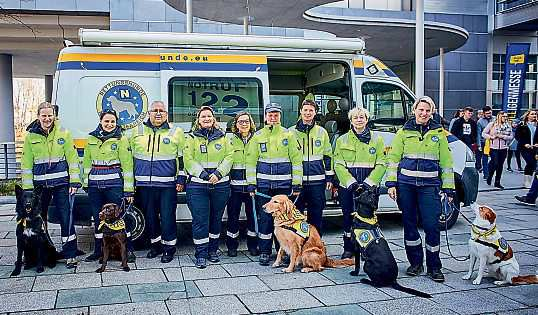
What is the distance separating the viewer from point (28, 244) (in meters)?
5.84

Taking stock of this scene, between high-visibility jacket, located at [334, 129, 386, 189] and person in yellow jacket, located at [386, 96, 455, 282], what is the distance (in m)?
0.51

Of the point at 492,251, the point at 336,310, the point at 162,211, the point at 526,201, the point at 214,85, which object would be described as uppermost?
the point at 214,85

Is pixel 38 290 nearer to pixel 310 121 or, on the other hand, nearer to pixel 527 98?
pixel 310 121

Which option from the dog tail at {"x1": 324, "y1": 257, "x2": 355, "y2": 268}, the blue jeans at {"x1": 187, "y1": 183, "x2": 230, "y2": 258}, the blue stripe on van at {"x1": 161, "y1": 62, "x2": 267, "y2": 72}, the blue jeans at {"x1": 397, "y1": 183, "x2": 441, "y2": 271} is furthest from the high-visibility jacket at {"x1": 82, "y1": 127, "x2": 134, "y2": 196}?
the blue jeans at {"x1": 397, "y1": 183, "x2": 441, "y2": 271}

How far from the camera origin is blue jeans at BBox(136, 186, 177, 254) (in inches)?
246

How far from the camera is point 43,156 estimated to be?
5926mm

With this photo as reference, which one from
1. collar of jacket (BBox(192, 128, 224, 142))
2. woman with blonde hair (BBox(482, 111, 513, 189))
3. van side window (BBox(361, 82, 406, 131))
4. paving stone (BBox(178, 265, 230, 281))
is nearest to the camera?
paving stone (BBox(178, 265, 230, 281))

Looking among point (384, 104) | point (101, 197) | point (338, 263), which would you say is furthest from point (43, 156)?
point (384, 104)

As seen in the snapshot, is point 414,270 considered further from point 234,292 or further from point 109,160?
point 109,160

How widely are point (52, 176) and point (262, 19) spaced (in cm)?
1013

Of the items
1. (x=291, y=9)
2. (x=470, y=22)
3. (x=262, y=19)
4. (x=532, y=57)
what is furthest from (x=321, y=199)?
(x=532, y=57)

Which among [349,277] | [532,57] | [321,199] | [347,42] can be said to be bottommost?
[349,277]

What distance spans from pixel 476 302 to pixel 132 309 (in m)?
3.03

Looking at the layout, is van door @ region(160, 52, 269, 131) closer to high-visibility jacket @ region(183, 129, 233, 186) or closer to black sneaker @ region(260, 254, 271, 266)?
high-visibility jacket @ region(183, 129, 233, 186)
